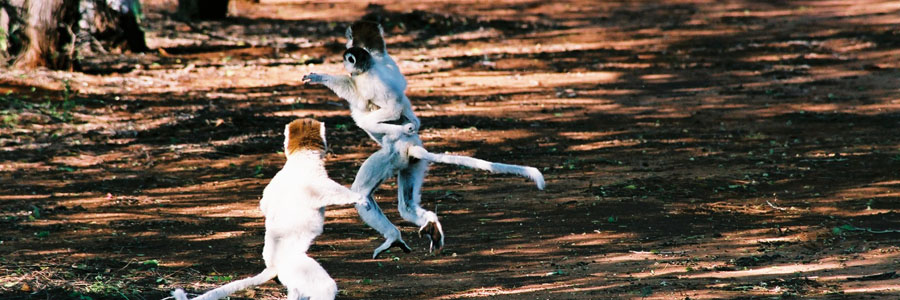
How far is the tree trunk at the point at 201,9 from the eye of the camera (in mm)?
25594

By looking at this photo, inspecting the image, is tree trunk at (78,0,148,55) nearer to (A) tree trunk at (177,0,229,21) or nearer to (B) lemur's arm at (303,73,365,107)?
(A) tree trunk at (177,0,229,21)

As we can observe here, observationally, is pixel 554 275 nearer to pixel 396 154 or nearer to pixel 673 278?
pixel 673 278

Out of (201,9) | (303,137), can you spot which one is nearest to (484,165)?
(303,137)

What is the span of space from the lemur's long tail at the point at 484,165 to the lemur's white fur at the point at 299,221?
107cm

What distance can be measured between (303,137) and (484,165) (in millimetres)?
1206

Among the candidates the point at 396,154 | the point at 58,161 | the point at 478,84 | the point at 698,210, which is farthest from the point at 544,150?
the point at 396,154

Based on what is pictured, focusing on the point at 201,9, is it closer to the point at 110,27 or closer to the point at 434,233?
the point at 110,27

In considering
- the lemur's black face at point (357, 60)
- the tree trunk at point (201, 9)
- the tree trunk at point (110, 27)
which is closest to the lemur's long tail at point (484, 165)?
the lemur's black face at point (357, 60)

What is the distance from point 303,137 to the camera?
4.95 meters

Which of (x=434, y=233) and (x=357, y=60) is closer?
(x=434, y=233)

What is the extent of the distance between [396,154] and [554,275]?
7.71 ft

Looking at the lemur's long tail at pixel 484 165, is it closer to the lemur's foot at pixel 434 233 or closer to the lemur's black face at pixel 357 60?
the lemur's foot at pixel 434 233

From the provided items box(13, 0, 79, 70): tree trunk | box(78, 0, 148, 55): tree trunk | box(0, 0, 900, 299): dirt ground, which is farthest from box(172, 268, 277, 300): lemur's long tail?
box(78, 0, 148, 55): tree trunk

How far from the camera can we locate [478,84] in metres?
18.5
